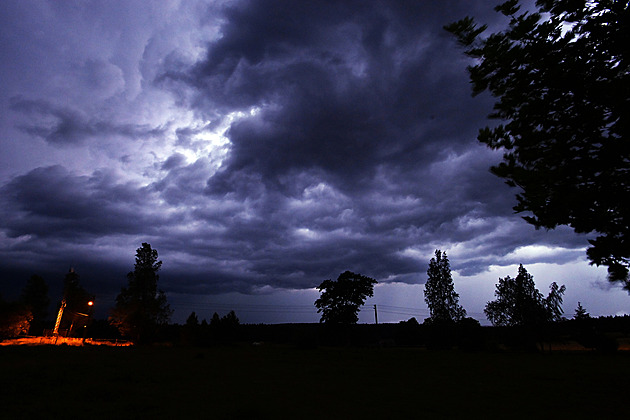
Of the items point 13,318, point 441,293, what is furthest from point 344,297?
point 13,318

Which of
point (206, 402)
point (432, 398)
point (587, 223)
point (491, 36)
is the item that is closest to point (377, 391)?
point (432, 398)

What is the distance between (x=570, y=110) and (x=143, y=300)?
65.7 m

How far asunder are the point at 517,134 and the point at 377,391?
13.0 metres

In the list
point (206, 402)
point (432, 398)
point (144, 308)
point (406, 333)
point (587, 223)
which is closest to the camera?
point (587, 223)

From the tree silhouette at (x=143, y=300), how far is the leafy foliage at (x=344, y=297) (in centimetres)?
2778

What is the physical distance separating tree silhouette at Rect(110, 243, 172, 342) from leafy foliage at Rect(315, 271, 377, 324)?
2778 centimetres

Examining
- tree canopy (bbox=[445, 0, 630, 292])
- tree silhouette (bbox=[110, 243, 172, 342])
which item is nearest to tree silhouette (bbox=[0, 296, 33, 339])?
tree silhouette (bbox=[110, 243, 172, 342])

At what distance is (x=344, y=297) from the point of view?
2549 inches

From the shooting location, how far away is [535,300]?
65938mm

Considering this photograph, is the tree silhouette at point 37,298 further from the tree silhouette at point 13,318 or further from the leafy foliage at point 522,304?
the leafy foliage at point 522,304

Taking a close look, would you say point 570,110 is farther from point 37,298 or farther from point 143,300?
point 37,298

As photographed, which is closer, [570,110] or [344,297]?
[570,110]

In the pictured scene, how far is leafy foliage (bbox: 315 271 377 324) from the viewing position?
63719 millimetres

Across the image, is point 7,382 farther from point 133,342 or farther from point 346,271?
point 346,271
